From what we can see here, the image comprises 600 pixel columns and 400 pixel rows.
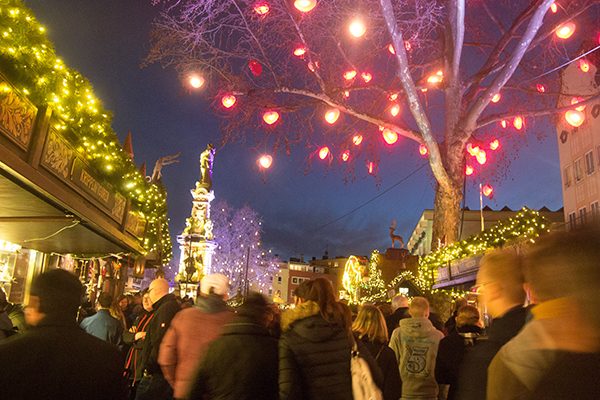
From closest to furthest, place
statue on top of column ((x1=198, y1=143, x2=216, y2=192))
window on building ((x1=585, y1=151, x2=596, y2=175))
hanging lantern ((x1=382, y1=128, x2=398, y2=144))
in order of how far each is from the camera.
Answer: hanging lantern ((x1=382, y1=128, x2=398, y2=144)), window on building ((x1=585, y1=151, x2=596, y2=175)), statue on top of column ((x1=198, y1=143, x2=216, y2=192))

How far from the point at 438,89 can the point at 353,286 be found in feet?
47.1

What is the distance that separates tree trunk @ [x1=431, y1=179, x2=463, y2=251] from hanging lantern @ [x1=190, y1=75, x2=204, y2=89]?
24.3 ft

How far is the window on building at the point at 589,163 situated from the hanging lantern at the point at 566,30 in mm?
16851

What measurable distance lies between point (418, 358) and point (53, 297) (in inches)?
149

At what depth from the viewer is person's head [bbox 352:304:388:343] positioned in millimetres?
4277

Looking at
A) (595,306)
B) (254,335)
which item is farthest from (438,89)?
(595,306)

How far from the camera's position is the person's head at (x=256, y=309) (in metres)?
3.05

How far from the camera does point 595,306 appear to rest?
1310 mm

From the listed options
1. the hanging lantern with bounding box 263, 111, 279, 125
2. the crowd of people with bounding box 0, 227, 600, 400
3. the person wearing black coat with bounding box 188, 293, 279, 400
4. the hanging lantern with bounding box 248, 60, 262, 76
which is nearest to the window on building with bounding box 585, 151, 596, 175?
the hanging lantern with bounding box 263, 111, 279, 125

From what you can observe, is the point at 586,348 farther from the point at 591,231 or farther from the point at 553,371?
the point at 591,231

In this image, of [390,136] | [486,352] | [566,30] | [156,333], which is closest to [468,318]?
[486,352]

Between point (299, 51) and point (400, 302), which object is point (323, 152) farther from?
point (400, 302)

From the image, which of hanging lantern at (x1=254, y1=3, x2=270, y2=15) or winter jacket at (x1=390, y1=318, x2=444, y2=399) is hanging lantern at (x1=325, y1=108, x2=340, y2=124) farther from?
winter jacket at (x1=390, y1=318, x2=444, y2=399)

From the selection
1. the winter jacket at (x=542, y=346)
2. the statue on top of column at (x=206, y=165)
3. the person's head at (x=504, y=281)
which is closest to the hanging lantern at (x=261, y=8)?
the person's head at (x=504, y=281)
